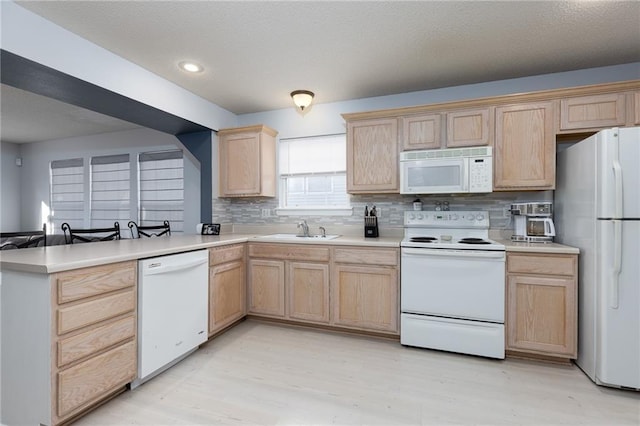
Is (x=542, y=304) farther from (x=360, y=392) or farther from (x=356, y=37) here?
(x=356, y=37)

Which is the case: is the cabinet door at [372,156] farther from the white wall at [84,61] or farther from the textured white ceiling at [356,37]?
the white wall at [84,61]

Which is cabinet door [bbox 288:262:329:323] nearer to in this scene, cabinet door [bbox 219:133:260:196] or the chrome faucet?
the chrome faucet

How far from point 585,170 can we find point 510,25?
3.75 ft

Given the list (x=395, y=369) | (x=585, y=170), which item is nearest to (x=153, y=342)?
(x=395, y=369)

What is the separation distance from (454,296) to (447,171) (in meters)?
1.09

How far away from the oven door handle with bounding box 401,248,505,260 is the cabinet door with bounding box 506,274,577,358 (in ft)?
0.69

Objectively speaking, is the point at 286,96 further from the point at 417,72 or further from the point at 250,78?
the point at 417,72

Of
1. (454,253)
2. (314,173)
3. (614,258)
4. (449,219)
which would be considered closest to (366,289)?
(454,253)

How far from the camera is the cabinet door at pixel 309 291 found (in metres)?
2.88

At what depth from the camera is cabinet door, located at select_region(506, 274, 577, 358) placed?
2.23m

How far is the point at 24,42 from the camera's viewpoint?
190 cm

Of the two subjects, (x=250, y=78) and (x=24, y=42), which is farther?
(x=250, y=78)

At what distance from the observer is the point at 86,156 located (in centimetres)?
499

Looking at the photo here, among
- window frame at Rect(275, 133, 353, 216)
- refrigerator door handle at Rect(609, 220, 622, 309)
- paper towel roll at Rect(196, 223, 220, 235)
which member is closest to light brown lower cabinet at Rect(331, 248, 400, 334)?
window frame at Rect(275, 133, 353, 216)
